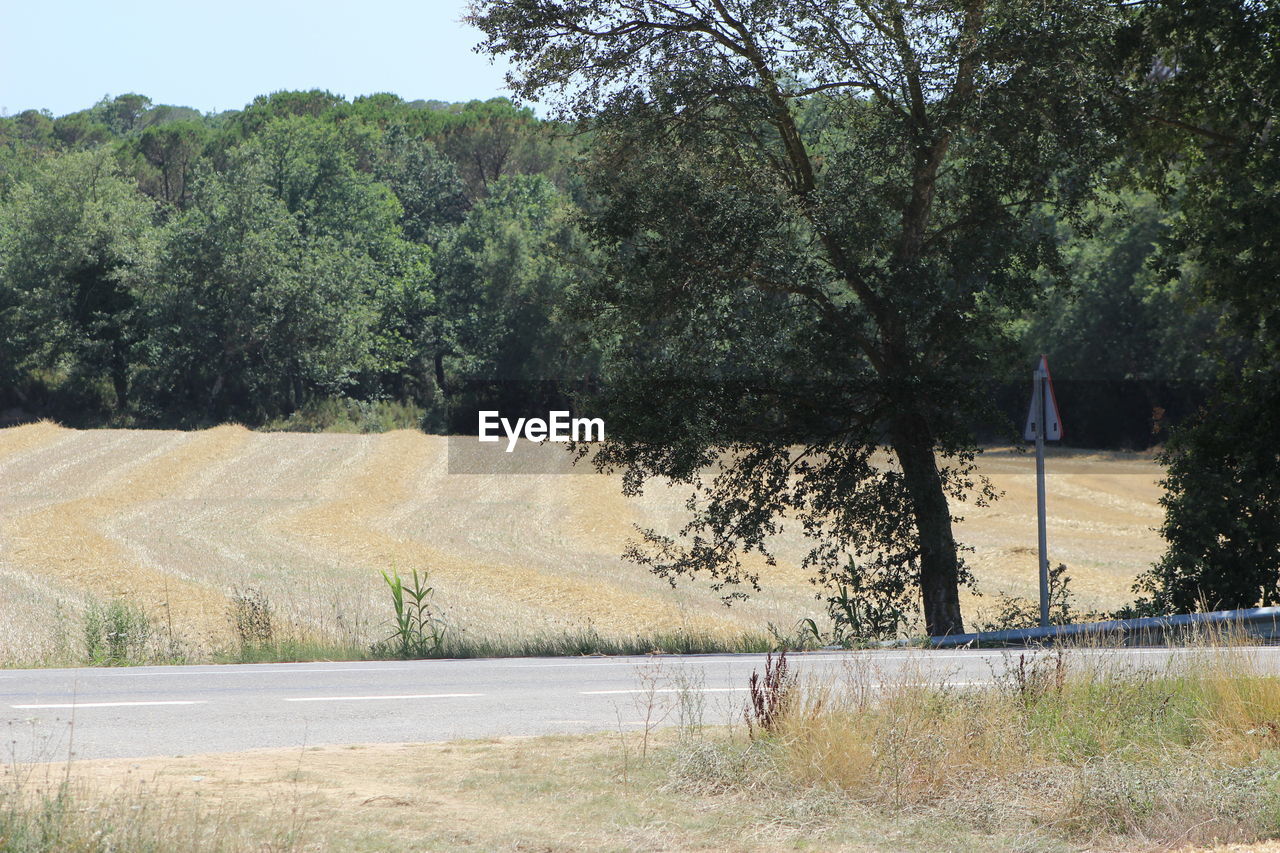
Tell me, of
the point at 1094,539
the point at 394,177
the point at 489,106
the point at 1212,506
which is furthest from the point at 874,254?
the point at 489,106

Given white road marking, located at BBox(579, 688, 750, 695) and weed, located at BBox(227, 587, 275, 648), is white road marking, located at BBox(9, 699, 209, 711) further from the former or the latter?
weed, located at BBox(227, 587, 275, 648)

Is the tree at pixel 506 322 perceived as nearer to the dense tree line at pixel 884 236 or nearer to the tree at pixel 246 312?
the tree at pixel 246 312

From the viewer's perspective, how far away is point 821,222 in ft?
52.9

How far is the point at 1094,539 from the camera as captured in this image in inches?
1524

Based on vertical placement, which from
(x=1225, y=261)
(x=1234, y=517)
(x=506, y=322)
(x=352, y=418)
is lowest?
(x=1234, y=517)

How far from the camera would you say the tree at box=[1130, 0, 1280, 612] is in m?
15.6

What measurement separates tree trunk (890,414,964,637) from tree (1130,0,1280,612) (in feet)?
8.73

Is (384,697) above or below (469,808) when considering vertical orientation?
below

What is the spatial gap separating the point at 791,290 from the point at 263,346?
59472 mm

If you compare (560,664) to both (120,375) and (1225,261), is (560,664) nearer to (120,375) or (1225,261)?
(1225,261)

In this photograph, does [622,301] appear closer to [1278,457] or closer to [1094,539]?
[1278,457]

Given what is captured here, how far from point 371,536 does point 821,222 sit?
909 inches
